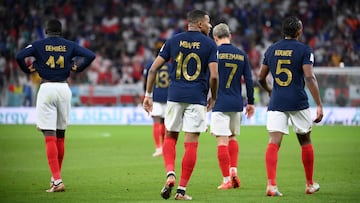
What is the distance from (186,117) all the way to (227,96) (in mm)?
1893

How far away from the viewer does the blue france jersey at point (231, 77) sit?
12.6 m

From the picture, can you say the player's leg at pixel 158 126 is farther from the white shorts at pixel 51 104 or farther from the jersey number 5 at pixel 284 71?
the jersey number 5 at pixel 284 71

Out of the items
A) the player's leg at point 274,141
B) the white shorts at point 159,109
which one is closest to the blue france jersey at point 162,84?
the white shorts at point 159,109

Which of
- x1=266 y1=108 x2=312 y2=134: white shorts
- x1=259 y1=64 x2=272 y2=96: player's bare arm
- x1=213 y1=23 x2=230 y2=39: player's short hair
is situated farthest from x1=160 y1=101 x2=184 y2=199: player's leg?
x1=213 y1=23 x2=230 y2=39: player's short hair

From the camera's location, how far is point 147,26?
38.9 metres

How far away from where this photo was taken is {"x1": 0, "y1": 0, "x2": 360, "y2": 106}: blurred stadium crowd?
3572cm

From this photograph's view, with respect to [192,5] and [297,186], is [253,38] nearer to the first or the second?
[192,5]

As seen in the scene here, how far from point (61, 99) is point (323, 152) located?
935 centimetres

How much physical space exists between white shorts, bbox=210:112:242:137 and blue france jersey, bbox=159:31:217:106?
1.74 meters

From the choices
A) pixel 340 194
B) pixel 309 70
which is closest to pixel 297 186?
pixel 340 194

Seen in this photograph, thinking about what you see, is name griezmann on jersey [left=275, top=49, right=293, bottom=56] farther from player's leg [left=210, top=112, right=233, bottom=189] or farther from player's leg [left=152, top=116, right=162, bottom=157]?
player's leg [left=152, top=116, right=162, bottom=157]

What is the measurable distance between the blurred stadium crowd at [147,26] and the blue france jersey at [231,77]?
2172 cm

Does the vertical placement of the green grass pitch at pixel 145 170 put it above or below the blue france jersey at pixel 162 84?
below

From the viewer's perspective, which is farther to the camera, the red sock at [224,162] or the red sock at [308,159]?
the red sock at [224,162]
